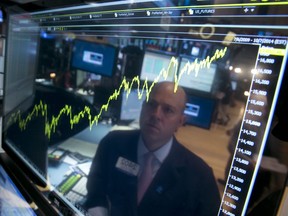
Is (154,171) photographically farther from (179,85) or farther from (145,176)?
(179,85)

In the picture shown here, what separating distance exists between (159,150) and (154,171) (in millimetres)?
41

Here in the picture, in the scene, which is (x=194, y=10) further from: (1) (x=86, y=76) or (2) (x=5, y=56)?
(2) (x=5, y=56)

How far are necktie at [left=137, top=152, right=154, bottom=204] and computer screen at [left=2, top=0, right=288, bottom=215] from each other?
0.02 metres

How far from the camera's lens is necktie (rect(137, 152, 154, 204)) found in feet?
1.74

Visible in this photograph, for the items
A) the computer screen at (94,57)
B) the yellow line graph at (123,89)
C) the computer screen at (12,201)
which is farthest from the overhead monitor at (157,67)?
the computer screen at (12,201)

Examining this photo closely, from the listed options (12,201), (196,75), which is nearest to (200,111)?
(196,75)

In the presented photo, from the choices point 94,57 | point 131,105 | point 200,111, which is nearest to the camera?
point 200,111

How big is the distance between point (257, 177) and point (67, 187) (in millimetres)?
548

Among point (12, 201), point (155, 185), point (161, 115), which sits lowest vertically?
point (12, 201)

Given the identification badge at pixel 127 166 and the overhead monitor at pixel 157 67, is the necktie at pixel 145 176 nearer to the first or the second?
the identification badge at pixel 127 166

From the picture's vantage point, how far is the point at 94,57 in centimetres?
70

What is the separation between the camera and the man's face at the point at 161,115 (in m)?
0.48

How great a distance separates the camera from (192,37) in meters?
0.46

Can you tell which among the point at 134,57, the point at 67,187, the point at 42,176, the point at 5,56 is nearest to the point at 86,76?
the point at 134,57
